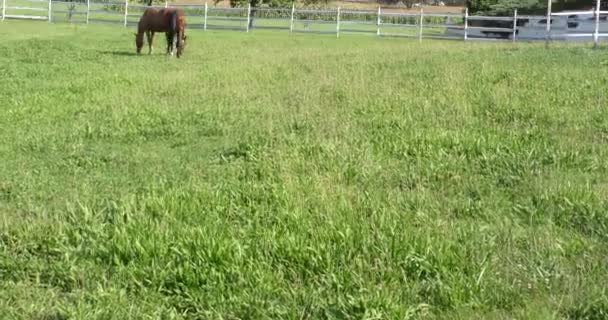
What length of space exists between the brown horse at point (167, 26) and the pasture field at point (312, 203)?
8.97 m

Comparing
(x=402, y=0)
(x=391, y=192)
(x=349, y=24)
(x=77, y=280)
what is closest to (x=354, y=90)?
(x=391, y=192)

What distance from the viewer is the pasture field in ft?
11.0

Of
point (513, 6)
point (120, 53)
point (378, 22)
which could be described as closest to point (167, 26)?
point (120, 53)

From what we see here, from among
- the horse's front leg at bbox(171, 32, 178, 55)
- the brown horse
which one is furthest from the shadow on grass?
the horse's front leg at bbox(171, 32, 178, 55)

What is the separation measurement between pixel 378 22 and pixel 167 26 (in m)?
16.9

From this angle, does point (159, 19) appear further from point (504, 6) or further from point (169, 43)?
point (504, 6)

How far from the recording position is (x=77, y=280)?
11.9 feet

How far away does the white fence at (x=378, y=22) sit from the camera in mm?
27906

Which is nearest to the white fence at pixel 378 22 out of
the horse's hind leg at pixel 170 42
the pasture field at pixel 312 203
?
the horse's hind leg at pixel 170 42

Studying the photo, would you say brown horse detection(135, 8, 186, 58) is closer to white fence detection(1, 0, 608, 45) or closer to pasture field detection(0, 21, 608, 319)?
pasture field detection(0, 21, 608, 319)

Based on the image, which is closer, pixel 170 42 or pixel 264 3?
pixel 170 42

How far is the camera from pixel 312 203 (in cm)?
470

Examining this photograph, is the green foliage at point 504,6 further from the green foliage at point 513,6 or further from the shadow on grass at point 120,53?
the shadow on grass at point 120,53

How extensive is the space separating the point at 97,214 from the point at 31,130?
157 inches
